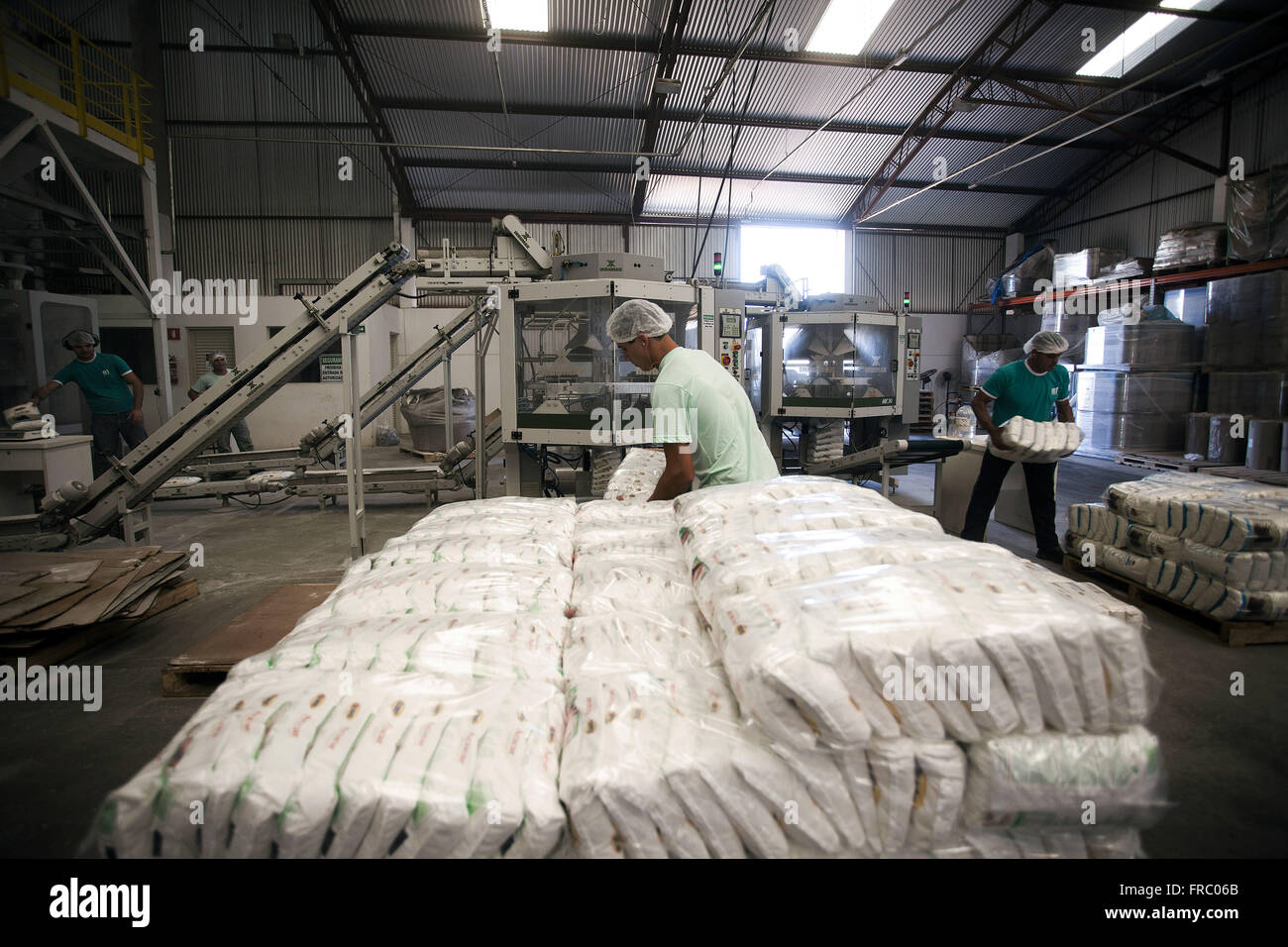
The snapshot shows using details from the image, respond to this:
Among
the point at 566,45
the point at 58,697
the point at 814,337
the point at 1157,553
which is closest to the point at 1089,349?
the point at 814,337

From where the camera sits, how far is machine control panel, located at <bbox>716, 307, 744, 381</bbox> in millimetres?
6949

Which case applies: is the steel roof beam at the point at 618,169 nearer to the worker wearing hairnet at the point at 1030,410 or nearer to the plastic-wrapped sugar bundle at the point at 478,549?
the worker wearing hairnet at the point at 1030,410

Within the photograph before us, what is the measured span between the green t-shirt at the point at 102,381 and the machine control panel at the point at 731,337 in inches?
246

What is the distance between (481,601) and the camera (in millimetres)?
1851

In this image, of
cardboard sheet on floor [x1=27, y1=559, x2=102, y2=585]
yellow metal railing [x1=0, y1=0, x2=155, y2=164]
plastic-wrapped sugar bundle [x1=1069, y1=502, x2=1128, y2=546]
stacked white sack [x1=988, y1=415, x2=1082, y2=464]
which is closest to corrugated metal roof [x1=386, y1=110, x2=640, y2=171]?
yellow metal railing [x1=0, y1=0, x2=155, y2=164]

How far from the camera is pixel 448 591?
6.24ft

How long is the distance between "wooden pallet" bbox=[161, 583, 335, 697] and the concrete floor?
0.08 metres

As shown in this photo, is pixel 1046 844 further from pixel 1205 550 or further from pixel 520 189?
pixel 520 189

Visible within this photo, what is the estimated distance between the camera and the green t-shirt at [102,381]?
667 centimetres

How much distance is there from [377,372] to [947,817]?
13605 mm

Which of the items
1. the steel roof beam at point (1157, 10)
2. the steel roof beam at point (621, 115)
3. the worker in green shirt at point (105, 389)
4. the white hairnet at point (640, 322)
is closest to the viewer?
the white hairnet at point (640, 322)

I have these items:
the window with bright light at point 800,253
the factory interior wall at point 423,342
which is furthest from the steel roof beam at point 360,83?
the window with bright light at point 800,253

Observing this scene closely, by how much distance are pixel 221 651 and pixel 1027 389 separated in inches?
232

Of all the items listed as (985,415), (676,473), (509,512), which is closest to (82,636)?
(509,512)
